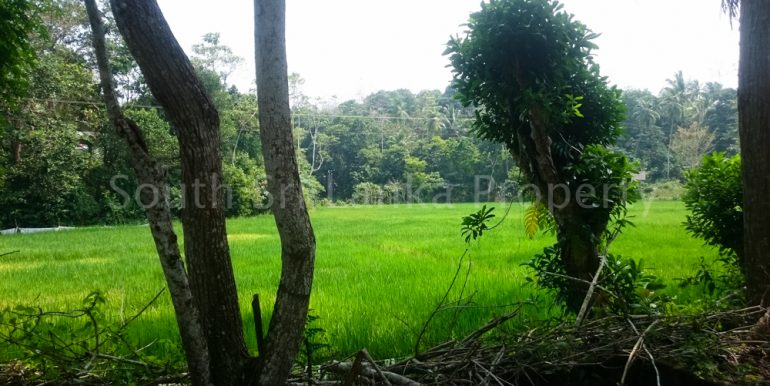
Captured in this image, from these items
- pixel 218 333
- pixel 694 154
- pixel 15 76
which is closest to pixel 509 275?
pixel 218 333

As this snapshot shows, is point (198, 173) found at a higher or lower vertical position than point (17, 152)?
lower

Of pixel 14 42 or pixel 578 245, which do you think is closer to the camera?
pixel 578 245

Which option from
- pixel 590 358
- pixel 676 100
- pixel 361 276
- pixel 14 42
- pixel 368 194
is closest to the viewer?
pixel 590 358

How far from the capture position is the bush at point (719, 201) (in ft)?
8.23

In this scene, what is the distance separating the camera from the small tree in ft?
7.07

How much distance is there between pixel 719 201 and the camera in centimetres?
255

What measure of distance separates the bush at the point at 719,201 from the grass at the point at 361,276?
1.47ft

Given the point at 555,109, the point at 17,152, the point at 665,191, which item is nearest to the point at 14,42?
the point at 555,109

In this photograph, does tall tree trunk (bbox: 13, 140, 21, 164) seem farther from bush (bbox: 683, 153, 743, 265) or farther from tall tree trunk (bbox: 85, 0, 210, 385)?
bush (bbox: 683, 153, 743, 265)

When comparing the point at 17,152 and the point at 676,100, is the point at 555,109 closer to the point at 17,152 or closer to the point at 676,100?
the point at 17,152

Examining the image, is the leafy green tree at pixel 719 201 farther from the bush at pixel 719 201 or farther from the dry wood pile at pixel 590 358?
the dry wood pile at pixel 590 358

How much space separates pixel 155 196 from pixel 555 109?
1.62m

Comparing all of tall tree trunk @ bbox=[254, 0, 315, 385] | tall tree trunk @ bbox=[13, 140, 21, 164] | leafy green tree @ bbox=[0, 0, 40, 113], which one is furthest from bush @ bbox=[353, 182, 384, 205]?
tall tree trunk @ bbox=[254, 0, 315, 385]

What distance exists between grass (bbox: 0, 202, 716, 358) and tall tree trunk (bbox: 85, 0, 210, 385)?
0.69 meters
